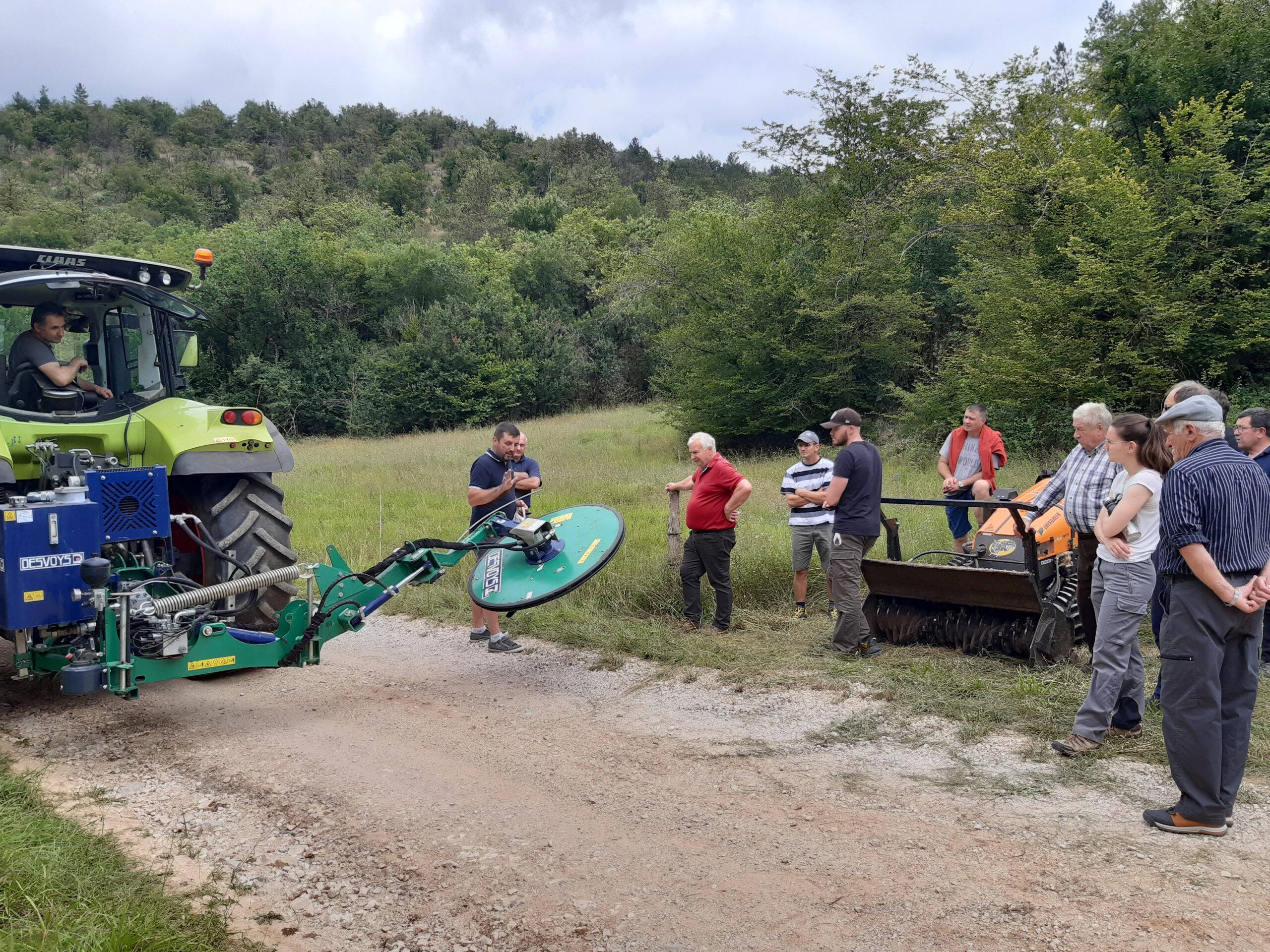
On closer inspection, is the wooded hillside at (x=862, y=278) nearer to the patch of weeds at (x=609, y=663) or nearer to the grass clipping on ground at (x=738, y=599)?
the grass clipping on ground at (x=738, y=599)

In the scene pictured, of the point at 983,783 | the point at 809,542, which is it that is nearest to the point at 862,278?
the point at 809,542

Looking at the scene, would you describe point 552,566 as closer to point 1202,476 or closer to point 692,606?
point 692,606

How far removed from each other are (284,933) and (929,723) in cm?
359

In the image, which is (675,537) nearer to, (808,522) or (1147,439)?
(808,522)

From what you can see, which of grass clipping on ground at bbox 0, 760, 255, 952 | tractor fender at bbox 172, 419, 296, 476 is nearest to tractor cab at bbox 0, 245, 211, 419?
tractor fender at bbox 172, 419, 296, 476

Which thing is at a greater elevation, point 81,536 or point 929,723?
point 81,536

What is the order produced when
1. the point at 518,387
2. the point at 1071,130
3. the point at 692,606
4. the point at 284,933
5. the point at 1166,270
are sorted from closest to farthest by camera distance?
the point at 284,933 → the point at 692,606 → the point at 1166,270 → the point at 1071,130 → the point at 518,387

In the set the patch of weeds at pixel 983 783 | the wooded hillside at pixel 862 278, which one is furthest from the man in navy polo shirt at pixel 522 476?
the wooded hillside at pixel 862 278

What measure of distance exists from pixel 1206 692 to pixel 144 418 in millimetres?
6140

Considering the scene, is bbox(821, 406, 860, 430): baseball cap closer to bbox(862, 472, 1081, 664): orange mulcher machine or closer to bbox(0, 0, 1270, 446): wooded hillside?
bbox(862, 472, 1081, 664): orange mulcher machine

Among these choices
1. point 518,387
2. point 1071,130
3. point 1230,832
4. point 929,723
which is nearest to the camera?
point 1230,832

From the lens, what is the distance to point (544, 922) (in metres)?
3.32

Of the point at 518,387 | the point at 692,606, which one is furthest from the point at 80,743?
the point at 518,387

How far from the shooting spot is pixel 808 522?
8094mm
